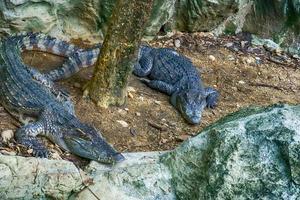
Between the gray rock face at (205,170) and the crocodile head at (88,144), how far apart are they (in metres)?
0.49

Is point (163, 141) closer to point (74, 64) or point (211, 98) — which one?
point (211, 98)

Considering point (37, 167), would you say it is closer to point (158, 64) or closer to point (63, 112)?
point (63, 112)

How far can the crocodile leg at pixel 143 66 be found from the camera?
580cm

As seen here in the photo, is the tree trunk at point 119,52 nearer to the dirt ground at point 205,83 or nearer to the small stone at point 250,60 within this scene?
the dirt ground at point 205,83

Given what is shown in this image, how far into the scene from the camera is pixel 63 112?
4.58m

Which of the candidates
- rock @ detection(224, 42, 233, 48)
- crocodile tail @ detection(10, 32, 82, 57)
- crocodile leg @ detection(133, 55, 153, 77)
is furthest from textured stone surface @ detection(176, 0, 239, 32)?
crocodile tail @ detection(10, 32, 82, 57)

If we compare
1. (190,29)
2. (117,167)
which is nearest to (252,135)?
(117,167)

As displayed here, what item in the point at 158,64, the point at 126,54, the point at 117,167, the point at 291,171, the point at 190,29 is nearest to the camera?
the point at 291,171

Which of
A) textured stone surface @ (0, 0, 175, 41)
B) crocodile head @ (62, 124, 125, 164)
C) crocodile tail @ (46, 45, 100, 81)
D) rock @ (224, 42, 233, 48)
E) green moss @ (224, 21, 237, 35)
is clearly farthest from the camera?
green moss @ (224, 21, 237, 35)

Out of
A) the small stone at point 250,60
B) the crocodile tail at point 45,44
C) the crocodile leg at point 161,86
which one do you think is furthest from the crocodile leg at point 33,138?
the small stone at point 250,60

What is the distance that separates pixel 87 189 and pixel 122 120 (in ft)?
A: 4.91

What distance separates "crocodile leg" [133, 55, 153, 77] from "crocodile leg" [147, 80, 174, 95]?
0.23 metres

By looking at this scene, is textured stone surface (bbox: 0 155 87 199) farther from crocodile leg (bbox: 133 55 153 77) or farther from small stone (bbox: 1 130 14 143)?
crocodile leg (bbox: 133 55 153 77)

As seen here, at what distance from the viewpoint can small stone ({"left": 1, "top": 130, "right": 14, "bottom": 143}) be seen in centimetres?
426
